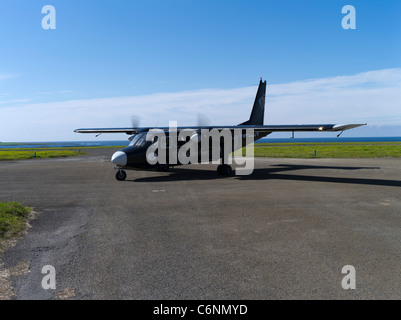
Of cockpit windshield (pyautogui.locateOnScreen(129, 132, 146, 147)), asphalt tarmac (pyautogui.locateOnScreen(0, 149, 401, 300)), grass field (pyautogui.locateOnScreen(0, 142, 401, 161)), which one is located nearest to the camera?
asphalt tarmac (pyautogui.locateOnScreen(0, 149, 401, 300))

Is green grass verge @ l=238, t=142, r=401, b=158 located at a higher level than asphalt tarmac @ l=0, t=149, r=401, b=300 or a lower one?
higher

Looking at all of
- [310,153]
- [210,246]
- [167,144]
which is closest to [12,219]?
[210,246]

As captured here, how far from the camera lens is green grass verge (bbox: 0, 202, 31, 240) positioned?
8.05m

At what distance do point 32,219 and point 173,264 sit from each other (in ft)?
18.5

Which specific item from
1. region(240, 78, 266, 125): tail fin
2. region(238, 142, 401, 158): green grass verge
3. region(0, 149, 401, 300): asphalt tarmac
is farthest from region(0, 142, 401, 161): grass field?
region(0, 149, 401, 300): asphalt tarmac

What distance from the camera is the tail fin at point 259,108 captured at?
26.8 meters

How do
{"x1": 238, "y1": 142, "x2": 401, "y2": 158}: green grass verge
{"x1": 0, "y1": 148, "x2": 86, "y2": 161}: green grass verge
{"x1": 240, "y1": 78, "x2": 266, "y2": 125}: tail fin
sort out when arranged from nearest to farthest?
{"x1": 240, "y1": 78, "x2": 266, "y2": 125}: tail fin, {"x1": 238, "y1": 142, "x2": 401, "y2": 158}: green grass verge, {"x1": 0, "y1": 148, "x2": 86, "y2": 161}: green grass verge

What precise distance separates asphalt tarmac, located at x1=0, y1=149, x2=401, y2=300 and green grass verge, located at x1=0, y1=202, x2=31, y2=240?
338 millimetres

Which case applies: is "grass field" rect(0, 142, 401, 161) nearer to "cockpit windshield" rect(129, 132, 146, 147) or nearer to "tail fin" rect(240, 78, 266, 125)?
"tail fin" rect(240, 78, 266, 125)

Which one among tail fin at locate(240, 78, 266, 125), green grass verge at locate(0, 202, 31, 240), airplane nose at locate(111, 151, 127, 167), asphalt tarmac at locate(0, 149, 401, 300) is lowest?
asphalt tarmac at locate(0, 149, 401, 300)

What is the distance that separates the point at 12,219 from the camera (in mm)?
9078

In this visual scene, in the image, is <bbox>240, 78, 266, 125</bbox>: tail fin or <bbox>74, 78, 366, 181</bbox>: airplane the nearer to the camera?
<bbox>74, 78, 366, 181</bbox>: airplane
